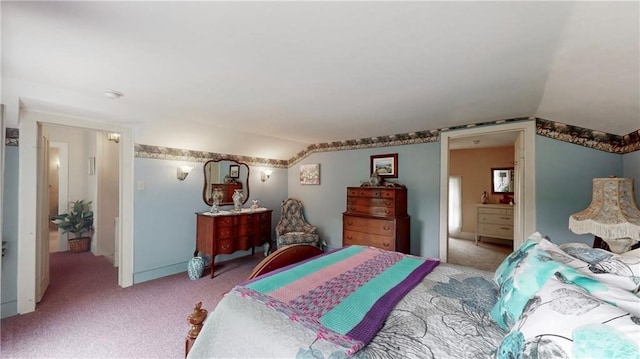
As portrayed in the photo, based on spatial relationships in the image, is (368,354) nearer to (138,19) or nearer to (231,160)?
(138,19)

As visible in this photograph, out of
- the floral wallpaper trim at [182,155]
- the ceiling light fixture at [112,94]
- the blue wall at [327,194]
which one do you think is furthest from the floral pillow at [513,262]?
the floral wallpaper trim at [182,155]

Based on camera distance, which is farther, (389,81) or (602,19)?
(389,81)

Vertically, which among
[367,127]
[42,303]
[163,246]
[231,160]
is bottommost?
[42,303]

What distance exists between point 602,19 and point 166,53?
2287mm

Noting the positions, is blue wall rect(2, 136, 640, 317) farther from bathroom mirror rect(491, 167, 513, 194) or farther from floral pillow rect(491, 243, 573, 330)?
bathroom mirror rect(491, 167, 513, 194)

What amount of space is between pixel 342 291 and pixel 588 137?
9.90 feet

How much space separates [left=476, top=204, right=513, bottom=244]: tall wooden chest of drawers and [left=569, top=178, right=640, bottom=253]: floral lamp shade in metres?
3.57

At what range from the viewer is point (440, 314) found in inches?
45.3

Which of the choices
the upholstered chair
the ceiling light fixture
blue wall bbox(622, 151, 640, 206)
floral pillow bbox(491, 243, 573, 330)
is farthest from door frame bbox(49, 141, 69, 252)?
blue wall bbox(622, 151, 640, 206)

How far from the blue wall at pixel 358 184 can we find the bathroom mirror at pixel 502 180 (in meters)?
3.01

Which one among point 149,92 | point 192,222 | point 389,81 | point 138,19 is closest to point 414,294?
point 389,81

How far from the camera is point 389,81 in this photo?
193 centimetres

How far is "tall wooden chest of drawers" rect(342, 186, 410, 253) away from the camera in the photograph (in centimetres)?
333

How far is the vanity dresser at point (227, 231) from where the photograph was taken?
3.41 meters
